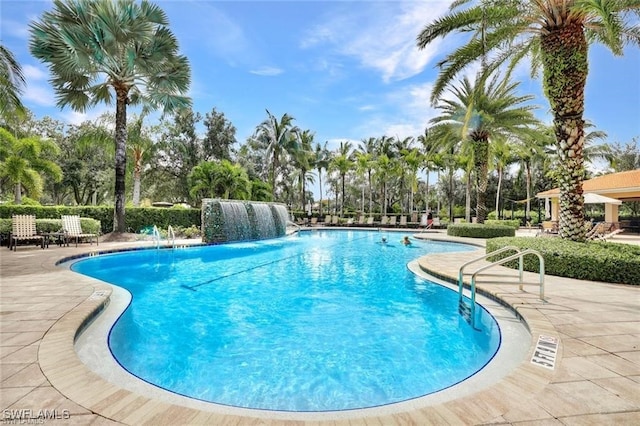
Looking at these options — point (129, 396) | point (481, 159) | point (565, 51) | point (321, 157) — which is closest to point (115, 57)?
point (129, 396)

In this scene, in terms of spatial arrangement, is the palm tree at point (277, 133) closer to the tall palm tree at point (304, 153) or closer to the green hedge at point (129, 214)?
the tall palm tree at point (304, 153)

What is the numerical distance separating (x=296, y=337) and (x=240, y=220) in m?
13.9

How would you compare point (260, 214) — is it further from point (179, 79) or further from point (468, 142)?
point (468, 142)

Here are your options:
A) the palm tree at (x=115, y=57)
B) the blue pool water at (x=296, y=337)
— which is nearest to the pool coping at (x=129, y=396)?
the blue pool water at (x=296, y=337)

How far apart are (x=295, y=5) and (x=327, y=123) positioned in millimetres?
28120

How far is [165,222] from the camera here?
1900 cm

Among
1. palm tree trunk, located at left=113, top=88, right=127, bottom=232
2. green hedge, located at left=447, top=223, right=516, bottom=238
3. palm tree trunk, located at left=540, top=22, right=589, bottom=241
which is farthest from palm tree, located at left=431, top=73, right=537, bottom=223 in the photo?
palm tree trunk, located at left=113, top=88, right=127, bottom=232

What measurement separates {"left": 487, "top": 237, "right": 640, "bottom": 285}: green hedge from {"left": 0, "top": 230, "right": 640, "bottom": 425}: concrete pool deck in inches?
72.8

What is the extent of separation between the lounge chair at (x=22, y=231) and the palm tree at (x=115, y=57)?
3487 millimetres

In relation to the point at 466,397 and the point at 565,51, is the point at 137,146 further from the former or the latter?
the point at 466,397

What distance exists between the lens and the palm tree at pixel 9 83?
10.6 metres

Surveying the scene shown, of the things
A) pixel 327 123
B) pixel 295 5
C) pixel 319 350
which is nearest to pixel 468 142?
pixel 295 5

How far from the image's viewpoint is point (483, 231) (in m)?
18.2

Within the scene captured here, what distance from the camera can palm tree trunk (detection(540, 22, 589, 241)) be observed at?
8.34 metres
